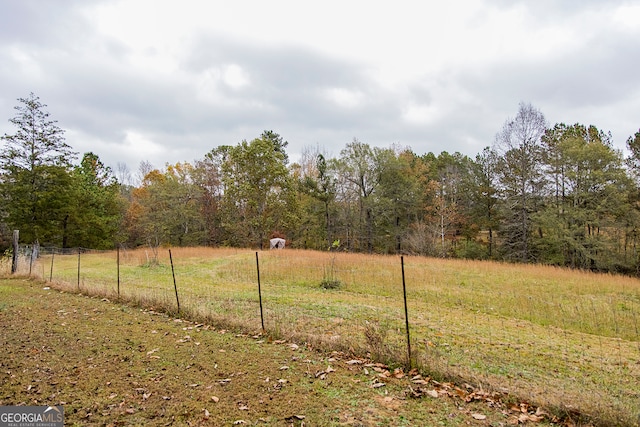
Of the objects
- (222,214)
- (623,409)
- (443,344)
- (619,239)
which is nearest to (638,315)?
(443,344)

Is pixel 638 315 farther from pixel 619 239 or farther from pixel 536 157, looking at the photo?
pixel 536 157

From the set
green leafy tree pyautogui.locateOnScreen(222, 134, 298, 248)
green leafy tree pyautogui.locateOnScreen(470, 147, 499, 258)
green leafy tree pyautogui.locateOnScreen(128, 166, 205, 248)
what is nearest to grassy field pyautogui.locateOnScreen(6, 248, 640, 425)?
green leafy tree pyautogui.locateOnScreen(222, 134, 298, 248)

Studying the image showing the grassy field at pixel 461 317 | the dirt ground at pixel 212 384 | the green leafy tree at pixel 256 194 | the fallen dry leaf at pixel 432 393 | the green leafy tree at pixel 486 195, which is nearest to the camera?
the dirt ground at pixel 212 384

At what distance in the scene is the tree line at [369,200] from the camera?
22594mm

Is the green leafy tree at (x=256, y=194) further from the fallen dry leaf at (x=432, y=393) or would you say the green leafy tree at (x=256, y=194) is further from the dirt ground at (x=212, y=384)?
the fallen dry leaf at (x=432, y=393)

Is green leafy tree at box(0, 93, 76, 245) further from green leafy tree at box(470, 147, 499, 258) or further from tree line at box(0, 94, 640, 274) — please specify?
green leafy tree at box(470, 147, 499, 258)

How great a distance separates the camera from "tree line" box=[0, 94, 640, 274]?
890 inches

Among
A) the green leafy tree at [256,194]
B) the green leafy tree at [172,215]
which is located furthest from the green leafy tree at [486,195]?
→ the green leafy tree at [172,215]

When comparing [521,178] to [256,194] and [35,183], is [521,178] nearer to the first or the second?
[256,194]

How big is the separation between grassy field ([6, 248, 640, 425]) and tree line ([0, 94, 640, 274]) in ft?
35.8

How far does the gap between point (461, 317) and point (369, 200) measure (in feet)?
82.1

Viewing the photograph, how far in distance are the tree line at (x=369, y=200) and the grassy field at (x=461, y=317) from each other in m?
10.9

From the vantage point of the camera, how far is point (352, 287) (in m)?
11.2

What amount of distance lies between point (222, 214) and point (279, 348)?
2914cm
